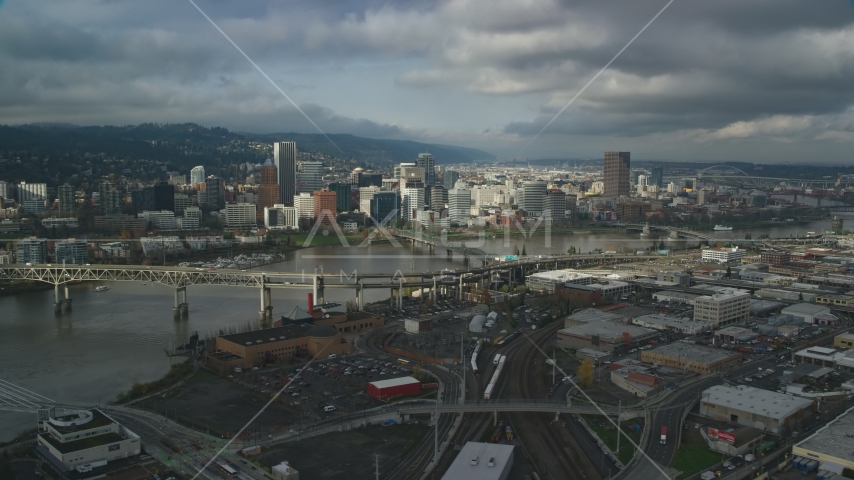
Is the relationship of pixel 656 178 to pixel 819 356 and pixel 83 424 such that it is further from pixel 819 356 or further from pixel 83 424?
pixel 83 424

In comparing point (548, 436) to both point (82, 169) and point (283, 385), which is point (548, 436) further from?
point (82, 169)

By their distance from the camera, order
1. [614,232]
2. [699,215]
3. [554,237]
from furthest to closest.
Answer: [699,215] < [614,232] < [554,237]

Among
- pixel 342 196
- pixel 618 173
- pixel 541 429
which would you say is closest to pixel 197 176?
pixel 342 196

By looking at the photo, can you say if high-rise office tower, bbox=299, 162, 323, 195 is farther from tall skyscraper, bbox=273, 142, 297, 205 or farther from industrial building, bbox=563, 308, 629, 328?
industrial building, bbox=563, 308, 629, 328

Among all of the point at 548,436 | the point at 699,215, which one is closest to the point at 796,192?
the point at 699,215

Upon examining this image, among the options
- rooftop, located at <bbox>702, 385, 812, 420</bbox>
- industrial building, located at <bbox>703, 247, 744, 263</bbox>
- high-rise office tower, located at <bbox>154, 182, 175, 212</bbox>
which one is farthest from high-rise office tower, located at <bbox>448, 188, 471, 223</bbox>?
rooftop, located at <bbox>702, 385, 812, 420</bbox>
